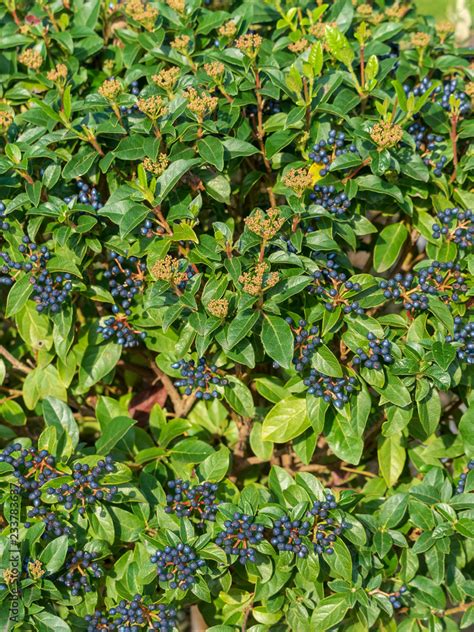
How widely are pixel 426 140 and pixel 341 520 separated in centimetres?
141

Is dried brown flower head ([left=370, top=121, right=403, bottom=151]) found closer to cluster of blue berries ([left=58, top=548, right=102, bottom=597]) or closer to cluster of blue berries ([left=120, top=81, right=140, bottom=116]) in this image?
cluster of blue berries ([left=120, top=81, right=140, bottom=116])

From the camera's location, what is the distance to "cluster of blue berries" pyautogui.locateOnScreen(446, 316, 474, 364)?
96.3 inches

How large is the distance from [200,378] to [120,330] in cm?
34

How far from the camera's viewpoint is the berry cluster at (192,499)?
2.50 metres

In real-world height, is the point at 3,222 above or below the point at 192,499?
above

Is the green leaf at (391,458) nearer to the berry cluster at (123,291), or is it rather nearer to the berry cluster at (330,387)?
the berry cluster at (330,387)

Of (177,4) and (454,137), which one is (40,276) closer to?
(177,4)

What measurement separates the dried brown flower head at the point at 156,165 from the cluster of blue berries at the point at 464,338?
1.08 metres

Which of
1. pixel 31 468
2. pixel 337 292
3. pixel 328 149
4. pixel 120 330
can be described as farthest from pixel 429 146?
pixel 31 468

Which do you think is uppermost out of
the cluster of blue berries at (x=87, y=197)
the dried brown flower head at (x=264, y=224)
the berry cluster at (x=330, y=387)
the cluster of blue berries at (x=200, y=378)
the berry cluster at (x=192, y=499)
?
the dried brown flower head at (x=264, y=224)

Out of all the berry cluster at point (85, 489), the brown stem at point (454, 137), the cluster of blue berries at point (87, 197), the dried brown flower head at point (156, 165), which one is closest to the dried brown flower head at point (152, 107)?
the dried brown flower head at point (156, 165)

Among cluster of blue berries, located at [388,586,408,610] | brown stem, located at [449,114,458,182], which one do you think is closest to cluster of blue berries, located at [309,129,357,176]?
brown stem, located at [449,114,458,182]

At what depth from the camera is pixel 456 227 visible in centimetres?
265

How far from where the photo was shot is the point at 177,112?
245cm
